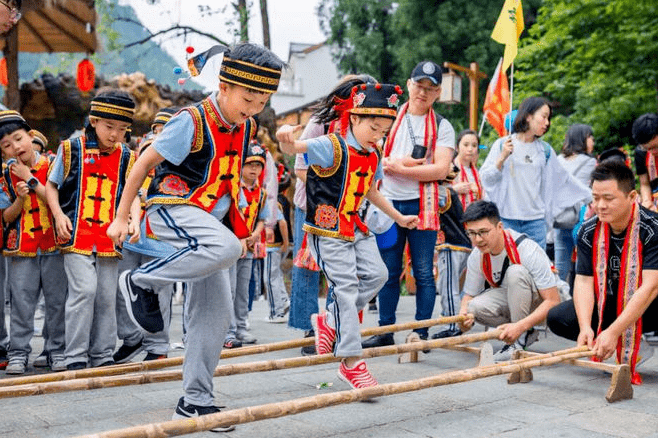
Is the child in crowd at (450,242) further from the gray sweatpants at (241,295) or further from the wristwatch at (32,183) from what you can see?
the wristwatch at (32,183)

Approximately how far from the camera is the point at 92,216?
4.54m

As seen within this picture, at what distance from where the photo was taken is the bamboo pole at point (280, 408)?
2303 millimetres

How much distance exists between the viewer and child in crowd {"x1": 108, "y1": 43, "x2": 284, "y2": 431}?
9.72 feet

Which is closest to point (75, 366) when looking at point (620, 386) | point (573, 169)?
point (620, 386)

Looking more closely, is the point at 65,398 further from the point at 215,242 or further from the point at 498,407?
the point at 498,407

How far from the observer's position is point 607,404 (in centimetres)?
359

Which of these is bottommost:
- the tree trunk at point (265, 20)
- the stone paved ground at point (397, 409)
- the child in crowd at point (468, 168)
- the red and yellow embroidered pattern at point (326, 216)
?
the stone paved ground at point (397, 409)

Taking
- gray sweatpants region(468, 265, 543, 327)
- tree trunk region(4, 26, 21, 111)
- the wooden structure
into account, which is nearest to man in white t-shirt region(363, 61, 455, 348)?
gray sweatpants region(468, 265, 543, 327)

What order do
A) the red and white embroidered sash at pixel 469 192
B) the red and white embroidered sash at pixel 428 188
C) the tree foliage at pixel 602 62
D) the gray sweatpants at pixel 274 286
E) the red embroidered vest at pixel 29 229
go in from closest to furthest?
the red embroidered vest at pixel 29 229 < the red and white embroidered sash at pixel 428 188 < the red and white embroidered sash at pixel 469 192 < the gray sweatpants at pixel 274 286 < the tree foliage at pixel 602 62

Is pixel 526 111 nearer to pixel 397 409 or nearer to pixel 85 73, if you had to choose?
pixel 397 409

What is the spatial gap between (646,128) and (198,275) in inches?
162

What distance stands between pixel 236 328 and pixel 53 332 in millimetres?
1612

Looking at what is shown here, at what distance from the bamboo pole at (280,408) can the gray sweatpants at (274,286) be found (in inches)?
185

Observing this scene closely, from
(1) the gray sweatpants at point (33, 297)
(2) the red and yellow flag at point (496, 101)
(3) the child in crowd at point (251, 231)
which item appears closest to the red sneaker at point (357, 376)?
(1) the gray sweatpants at point (33, 297)
